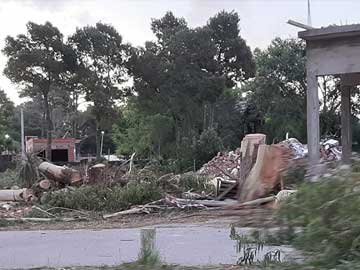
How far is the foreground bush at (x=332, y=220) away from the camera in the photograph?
400 centimetres

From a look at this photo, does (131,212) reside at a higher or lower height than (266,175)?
lower

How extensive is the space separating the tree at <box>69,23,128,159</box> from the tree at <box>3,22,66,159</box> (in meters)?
1.50

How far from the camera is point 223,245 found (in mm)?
10492

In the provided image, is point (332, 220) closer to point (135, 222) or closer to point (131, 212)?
point (135, 222)

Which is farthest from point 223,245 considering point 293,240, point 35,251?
point 293,240

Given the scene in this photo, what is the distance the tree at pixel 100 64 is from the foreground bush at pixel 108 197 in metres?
33.4

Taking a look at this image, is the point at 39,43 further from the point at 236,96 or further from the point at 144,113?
the point at 236,96

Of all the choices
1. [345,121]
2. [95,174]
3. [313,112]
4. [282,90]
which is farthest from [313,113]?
[282,90]

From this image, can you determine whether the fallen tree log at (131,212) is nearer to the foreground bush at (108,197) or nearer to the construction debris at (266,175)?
the foreground bush at (108,197)

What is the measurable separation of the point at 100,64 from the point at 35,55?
5639mm

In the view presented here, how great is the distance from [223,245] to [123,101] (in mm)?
45729

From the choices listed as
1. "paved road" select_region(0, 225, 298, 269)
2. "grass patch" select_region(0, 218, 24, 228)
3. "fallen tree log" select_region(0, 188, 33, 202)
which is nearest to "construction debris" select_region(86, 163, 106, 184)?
"fallen tree log" select_region(0, 188, 33, 202)

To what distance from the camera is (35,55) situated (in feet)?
162

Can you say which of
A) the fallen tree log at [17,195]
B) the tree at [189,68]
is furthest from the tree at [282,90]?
the fallen tree log at [17,195]
